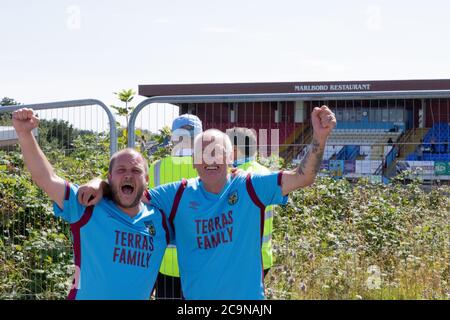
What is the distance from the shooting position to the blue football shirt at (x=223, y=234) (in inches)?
140

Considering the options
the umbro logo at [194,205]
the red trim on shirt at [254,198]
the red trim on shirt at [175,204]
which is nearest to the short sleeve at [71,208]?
the red trim on shirt at [175,204]

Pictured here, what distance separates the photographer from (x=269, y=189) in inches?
143

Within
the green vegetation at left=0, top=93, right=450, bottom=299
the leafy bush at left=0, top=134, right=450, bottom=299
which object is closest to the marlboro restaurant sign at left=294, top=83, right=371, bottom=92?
the leafy bush at left=0, top=134, right=450, bottom=299

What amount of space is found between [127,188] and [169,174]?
3.13ft

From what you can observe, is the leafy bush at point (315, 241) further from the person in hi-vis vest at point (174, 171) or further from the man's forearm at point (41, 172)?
the man's forearm at point (41, 172)

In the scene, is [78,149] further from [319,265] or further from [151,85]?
[151,85]

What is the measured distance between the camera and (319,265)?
569cm

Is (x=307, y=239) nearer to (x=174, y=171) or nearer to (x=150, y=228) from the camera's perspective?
(x=174, y=171)

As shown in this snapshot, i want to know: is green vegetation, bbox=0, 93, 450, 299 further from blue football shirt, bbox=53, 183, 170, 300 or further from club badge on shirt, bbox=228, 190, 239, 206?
blue football shirt, bbox=53, 183, 170, 300

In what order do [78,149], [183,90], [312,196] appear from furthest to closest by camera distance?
[183,90], [312,196], [78,149]

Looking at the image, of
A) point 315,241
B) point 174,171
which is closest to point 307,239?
point 315,241

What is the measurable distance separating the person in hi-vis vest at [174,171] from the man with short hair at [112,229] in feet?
2.85

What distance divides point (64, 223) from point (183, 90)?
3078 centimetres
